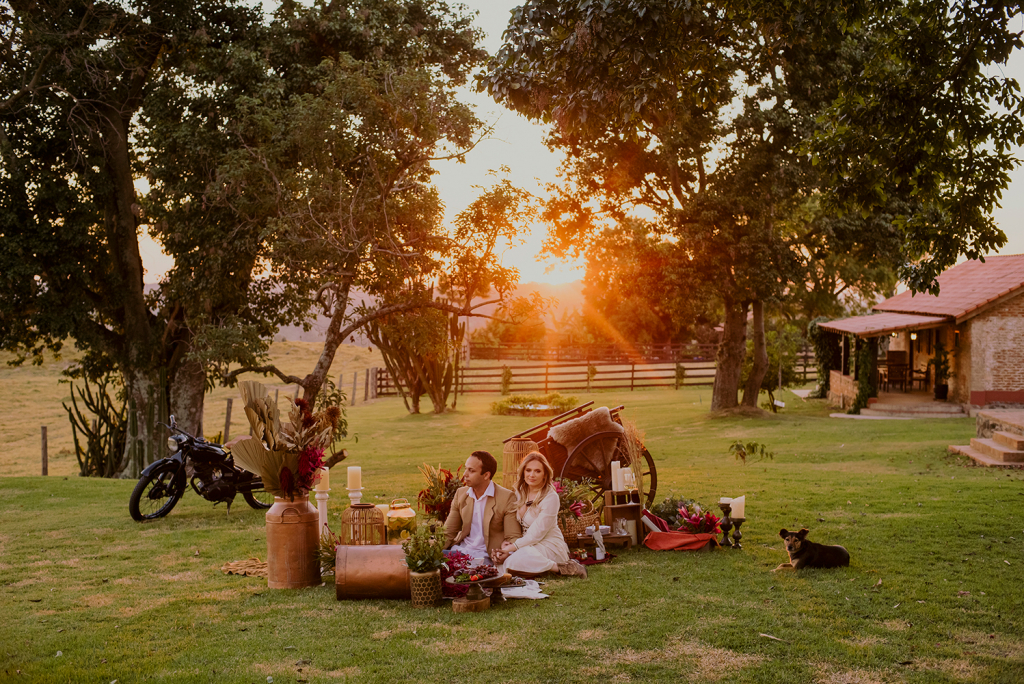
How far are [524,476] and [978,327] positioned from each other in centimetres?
1996

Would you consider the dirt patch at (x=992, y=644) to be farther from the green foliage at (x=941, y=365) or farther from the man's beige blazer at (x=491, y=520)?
the green foliage at (x=941, y=365)

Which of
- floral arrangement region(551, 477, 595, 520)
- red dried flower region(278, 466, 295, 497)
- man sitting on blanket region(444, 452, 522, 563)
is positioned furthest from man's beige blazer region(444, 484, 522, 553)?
red dried flower region(278, 466, 295, 497)

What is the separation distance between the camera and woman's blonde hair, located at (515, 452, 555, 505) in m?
7.80

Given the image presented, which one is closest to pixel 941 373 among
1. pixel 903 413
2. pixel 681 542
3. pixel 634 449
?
pixel 903 413

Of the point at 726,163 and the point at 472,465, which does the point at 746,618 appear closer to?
the point at 472,465

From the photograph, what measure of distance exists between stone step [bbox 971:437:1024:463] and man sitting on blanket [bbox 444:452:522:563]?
1075 cm

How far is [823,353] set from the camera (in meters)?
32.7

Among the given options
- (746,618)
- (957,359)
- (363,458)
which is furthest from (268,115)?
(957,359)

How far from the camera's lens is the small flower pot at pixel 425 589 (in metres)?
6.84

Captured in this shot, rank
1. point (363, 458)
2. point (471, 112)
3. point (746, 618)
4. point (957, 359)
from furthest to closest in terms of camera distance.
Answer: point (957, 359)
point (363, 458)
point (471, 112)
point (746, 618)

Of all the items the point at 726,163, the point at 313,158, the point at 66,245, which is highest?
the point at 726,163

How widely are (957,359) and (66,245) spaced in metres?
23.2

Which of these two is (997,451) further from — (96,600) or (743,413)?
(96,600)

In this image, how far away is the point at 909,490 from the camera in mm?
12219
